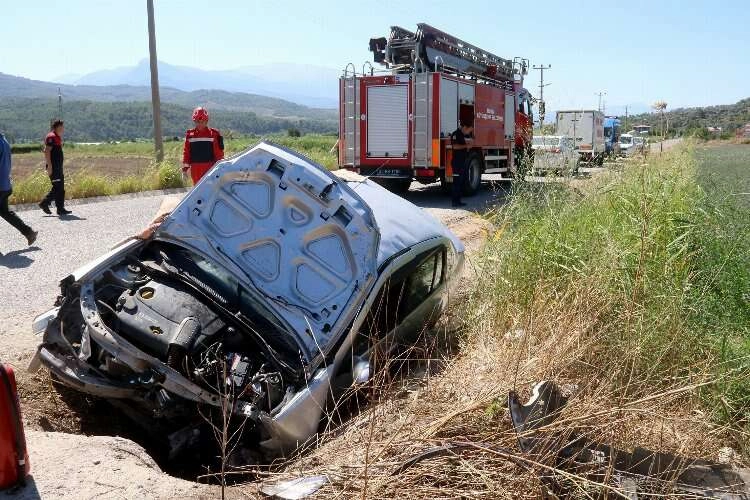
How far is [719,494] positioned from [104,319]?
345 cm

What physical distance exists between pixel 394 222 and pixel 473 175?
1130cm

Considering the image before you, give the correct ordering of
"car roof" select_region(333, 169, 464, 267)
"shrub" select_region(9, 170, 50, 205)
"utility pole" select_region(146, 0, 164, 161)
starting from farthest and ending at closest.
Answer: "utility pole" select_region(146, 0, 164, 161), "shrub" select_region(9, 170, 50, 205), "car roof" select_region(333, 169, 464, 267)

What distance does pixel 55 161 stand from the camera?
11.4 metres

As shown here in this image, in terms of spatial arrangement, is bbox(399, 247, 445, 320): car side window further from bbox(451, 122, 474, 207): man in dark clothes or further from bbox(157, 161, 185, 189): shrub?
bbox(157, 161, 185, 189): shrub

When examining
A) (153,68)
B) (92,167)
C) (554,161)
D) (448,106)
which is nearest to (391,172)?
(448,106)

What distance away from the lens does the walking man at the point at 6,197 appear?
29.2 ft

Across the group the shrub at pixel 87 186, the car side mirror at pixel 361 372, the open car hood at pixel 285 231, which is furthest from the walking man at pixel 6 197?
the car side mirror at pixel 361 372

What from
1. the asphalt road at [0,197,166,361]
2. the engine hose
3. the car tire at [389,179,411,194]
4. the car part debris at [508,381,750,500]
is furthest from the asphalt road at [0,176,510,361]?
the car part debris at [508,381,750,500]

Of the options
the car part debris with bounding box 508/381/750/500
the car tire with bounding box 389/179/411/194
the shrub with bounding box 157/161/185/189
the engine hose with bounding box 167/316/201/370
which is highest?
the shrub with bounding box 157/161/185/189

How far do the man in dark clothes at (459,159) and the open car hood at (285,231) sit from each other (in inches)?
395

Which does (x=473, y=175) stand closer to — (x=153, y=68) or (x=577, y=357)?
(x=153, y=68)

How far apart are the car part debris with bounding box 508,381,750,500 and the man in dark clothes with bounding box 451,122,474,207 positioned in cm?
1126

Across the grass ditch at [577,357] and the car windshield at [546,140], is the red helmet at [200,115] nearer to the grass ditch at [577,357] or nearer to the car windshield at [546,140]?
the grass ditch at [577,357]

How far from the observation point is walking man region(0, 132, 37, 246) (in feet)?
29.2
